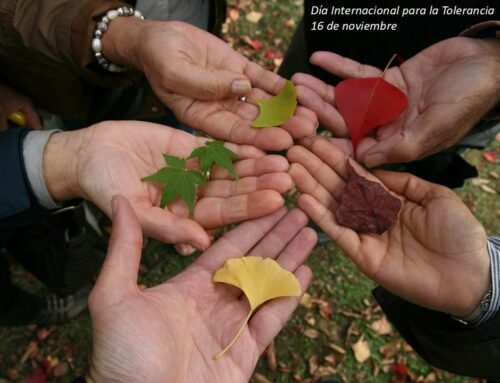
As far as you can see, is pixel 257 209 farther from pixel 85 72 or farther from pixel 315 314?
pixel 315 314

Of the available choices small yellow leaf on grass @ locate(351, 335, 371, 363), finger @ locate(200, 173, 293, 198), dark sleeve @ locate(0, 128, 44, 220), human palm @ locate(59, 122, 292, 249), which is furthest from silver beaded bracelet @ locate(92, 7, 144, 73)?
small yellow leaf on grass @ locate(351, 335, 371, 363)

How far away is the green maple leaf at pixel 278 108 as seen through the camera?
201 cm

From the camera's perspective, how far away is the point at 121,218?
1435 millimetres

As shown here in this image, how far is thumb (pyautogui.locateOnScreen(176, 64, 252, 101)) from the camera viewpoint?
77.6 inches

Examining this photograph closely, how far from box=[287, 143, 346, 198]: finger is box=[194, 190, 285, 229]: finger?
0.96ft

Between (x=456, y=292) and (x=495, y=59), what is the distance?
1141 mm

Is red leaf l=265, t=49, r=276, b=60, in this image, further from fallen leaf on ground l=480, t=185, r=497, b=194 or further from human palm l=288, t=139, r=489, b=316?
human palm l=288, t=139, r=489, b=316

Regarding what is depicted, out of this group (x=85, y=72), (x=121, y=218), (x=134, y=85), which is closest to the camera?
(x=121, y=218)

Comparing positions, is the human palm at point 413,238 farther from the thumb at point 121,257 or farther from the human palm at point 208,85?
the thumb at point 121,257

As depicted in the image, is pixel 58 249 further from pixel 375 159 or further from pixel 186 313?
pixel 375 159

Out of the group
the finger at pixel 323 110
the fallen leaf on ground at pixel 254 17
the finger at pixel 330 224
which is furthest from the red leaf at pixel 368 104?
the fallen leaf on ground at pixel 254 17

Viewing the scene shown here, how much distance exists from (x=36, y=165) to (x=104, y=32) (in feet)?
2.35

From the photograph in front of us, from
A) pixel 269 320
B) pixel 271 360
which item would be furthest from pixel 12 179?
pixel 271 360

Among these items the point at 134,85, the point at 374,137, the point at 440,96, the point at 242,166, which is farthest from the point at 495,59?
the point at 134,85
